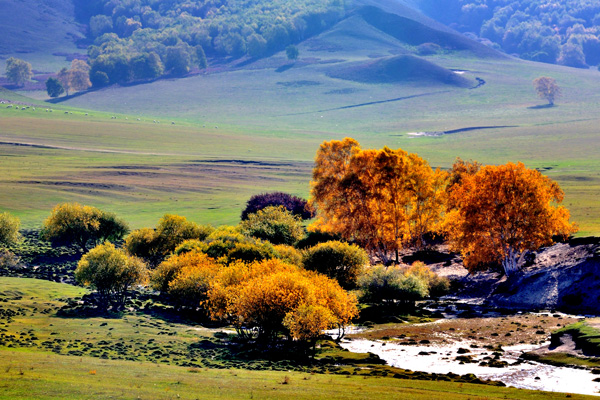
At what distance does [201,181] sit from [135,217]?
3502 cm

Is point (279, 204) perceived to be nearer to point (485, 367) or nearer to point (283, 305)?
point (283, 305)

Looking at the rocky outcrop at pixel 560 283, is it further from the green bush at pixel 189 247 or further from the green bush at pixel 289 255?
the green bush at pixel 189 247

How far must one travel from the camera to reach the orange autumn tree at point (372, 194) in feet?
267

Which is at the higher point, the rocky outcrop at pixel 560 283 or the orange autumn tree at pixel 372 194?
the orange autumn tree at pixel 372 194

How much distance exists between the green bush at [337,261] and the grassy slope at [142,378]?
21.3m

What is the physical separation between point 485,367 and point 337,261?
29.0 meters

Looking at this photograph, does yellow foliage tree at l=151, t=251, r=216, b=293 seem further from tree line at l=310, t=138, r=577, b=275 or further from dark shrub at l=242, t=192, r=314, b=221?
dark shrub at l=242, t=192, r=314, b=221

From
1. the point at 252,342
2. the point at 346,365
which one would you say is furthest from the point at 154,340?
the point at 346,365

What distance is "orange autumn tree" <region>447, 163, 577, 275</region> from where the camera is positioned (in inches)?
2692

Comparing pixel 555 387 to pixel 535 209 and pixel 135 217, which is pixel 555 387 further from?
pixel 135 217

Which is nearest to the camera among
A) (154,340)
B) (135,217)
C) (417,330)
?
(154,340)

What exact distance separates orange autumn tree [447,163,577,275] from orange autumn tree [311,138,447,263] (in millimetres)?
12094

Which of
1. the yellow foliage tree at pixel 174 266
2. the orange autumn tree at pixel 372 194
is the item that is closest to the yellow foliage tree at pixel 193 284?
the yellow foliage tree at pixel 174 266

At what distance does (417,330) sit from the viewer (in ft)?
187
